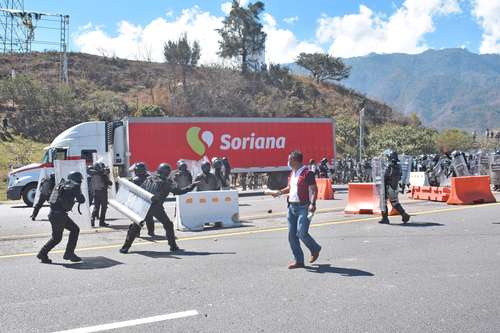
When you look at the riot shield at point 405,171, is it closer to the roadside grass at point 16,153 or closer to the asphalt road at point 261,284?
the asphalt road at point 261,284

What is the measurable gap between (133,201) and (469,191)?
11187 mm

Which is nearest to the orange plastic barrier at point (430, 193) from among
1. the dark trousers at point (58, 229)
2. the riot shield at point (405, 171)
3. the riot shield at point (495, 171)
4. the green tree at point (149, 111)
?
the riot shield at point (405, 171)

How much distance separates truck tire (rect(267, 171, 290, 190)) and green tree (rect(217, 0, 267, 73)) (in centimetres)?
3798

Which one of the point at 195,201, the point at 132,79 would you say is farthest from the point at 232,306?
the point at 132,79

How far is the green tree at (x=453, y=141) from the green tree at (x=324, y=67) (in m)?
16.7

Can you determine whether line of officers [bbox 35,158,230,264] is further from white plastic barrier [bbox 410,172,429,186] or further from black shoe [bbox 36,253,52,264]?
white plastic barrier [bbox 410,172,429,186]

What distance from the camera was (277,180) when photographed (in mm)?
27203

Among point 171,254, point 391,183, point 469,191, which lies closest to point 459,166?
point 469,191

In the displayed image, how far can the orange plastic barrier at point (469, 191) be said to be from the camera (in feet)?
54.7

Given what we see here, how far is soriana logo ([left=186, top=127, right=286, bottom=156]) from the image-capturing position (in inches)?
968

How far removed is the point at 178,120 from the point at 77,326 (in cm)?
1921

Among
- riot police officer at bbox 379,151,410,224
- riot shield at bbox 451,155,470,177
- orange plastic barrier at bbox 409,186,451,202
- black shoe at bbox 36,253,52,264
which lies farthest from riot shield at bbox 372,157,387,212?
black shoe at bbox 36,253,52,264

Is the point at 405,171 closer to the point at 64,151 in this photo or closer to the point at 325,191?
the point at 325,191

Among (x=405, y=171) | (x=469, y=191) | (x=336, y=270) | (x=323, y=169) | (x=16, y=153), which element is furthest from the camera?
(x=16, y=153)
